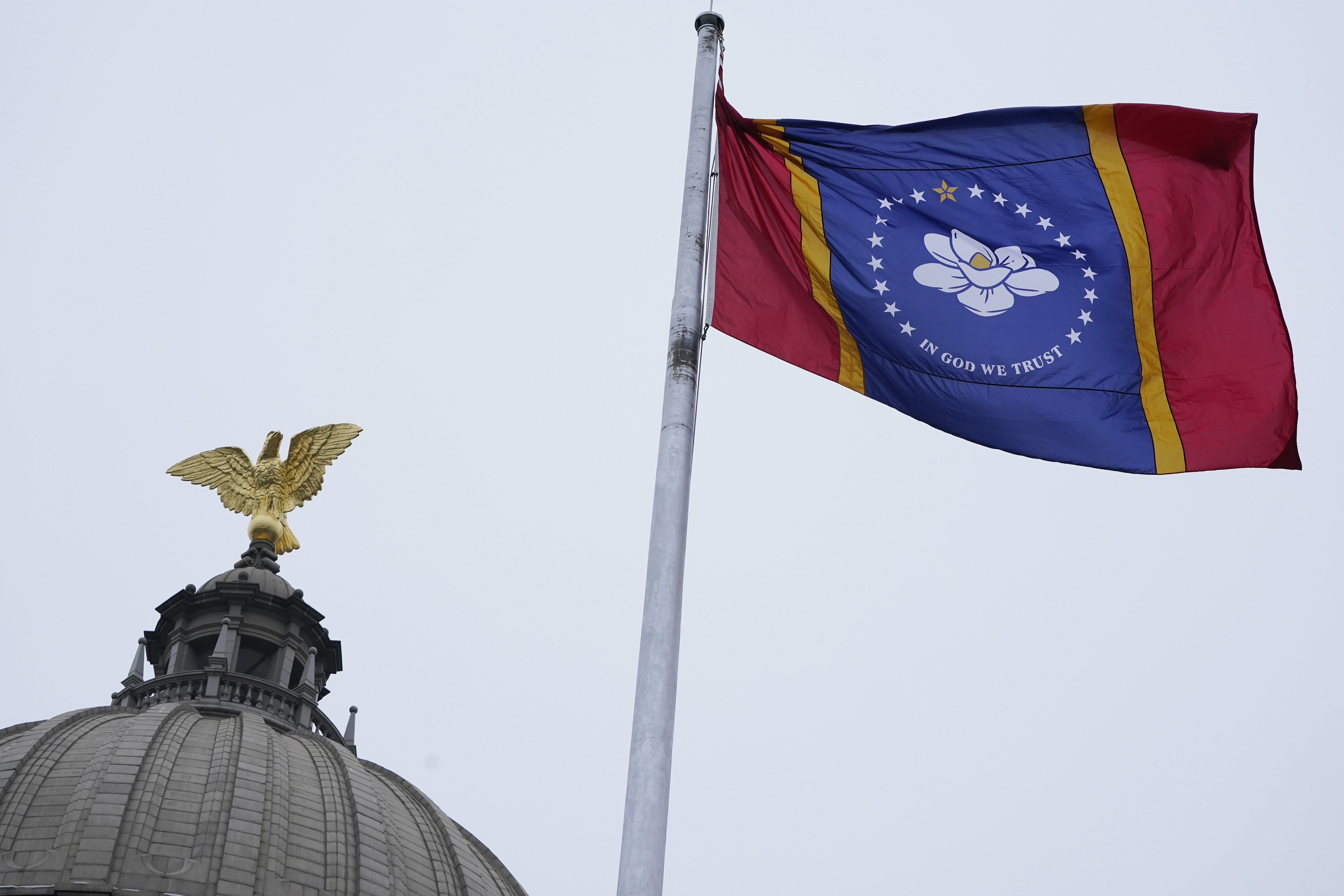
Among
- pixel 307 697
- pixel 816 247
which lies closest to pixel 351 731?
pixel 307 697

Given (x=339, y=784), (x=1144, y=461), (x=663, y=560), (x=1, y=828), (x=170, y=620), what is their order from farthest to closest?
(x=170, y=620), (x=339, y=784), (x=1, y=828), (x=1144, y=461), (x=663, y=560)

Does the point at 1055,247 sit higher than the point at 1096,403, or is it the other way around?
the point at 1055,247

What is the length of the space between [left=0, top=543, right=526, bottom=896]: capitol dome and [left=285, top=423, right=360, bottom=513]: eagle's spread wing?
30.4ft

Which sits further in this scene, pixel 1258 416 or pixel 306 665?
pixel 306 665

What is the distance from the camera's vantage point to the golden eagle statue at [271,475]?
69625mm

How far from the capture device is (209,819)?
4894 centimetres

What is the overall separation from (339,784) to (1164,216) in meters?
38.7

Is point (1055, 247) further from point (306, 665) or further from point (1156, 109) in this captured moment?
point (306, 665)

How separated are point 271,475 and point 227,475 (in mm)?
1535

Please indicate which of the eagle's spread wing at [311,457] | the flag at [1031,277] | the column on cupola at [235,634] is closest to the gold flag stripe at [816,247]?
the flag at [1031,277]

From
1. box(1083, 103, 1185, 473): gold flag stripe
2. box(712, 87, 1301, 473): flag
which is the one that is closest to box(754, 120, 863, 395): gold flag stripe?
box(712, 87, 1301, 473): flag

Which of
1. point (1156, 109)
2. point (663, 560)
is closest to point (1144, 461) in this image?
point (1156, 109)

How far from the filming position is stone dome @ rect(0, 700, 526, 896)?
155 feet

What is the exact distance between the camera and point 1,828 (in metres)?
48.0
